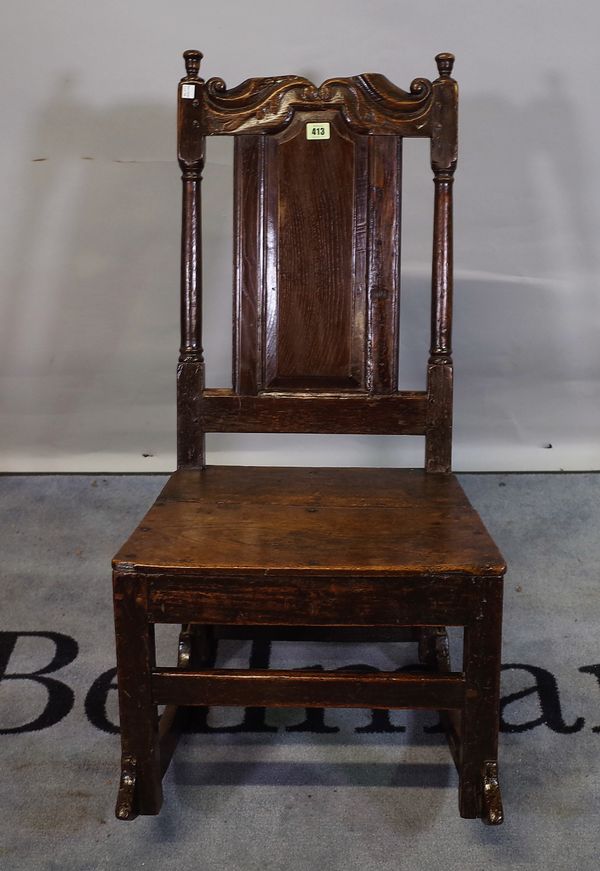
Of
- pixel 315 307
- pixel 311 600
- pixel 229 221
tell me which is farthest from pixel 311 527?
pixel 229 221

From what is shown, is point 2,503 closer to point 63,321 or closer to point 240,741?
point 63,321

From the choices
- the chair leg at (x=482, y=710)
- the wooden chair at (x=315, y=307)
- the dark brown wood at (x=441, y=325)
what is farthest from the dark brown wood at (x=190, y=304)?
the chair leg at (x=482, y=710)

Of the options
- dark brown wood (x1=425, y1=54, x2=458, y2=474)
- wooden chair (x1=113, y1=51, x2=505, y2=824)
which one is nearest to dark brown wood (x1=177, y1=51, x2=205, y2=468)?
wooden chair (x1=113, y1=51, x2=505, y2=824)

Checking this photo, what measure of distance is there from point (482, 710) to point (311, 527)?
1.26ft

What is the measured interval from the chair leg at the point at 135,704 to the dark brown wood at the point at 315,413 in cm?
52

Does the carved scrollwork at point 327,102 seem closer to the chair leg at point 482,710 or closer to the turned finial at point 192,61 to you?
the turned finial at point 192,61

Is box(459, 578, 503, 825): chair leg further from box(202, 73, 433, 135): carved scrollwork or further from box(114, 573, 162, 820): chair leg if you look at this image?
box(202, 73, 433, 135): carved scrollwork

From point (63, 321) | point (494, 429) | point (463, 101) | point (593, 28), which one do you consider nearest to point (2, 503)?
point (63, 321)

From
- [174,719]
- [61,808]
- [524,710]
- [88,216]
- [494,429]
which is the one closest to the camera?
[61,808]

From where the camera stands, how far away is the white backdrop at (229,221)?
2502 mm

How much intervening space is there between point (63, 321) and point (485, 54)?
1.36 meters

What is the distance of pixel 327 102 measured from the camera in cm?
183

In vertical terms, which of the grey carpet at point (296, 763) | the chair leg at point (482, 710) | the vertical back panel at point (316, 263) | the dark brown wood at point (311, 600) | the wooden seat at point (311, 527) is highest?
the vertical back panel at point (316, 263)

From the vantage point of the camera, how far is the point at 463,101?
8.33 ft
